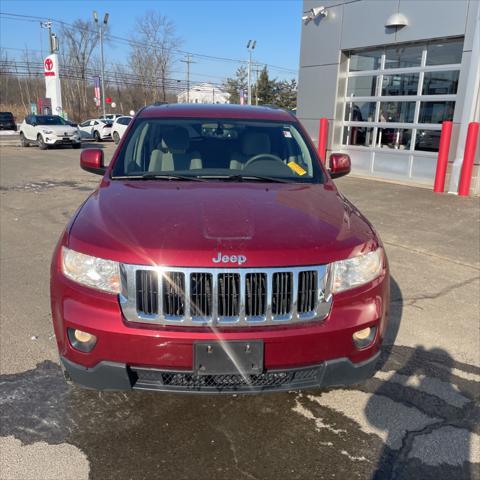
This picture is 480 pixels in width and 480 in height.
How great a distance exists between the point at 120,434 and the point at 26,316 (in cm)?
188

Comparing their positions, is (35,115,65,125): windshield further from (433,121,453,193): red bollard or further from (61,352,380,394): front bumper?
(61,352,380,394): front bumper

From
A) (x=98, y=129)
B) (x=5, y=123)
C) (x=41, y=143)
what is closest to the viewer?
(x=41, y=143)

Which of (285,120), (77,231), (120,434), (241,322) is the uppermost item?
(285,120)

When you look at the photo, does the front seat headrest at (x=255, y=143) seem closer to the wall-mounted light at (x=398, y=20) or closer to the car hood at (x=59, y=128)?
the wall-mounted light at (x=398, y=20)

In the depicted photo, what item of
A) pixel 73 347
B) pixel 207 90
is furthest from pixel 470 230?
pixel 207 90

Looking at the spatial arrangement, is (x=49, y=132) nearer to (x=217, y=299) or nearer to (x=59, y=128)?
(x=59, y=128)

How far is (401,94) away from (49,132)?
16690 millimetres

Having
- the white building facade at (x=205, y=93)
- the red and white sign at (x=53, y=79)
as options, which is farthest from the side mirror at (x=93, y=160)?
the white building facade at (x=205, y=93)

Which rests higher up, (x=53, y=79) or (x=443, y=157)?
(x=53, y=79)

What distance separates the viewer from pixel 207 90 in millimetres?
101750

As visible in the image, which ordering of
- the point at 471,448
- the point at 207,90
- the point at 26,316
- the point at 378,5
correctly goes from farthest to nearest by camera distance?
1. the point at 207,90
2. the point at 378,5
3. the point at 26,316
4. the point at 471,448

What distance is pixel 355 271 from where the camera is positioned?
248 cm

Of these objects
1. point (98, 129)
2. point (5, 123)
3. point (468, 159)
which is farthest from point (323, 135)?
point (5, 123)

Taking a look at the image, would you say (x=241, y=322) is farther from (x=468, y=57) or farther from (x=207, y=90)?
(x=207, y=90)
